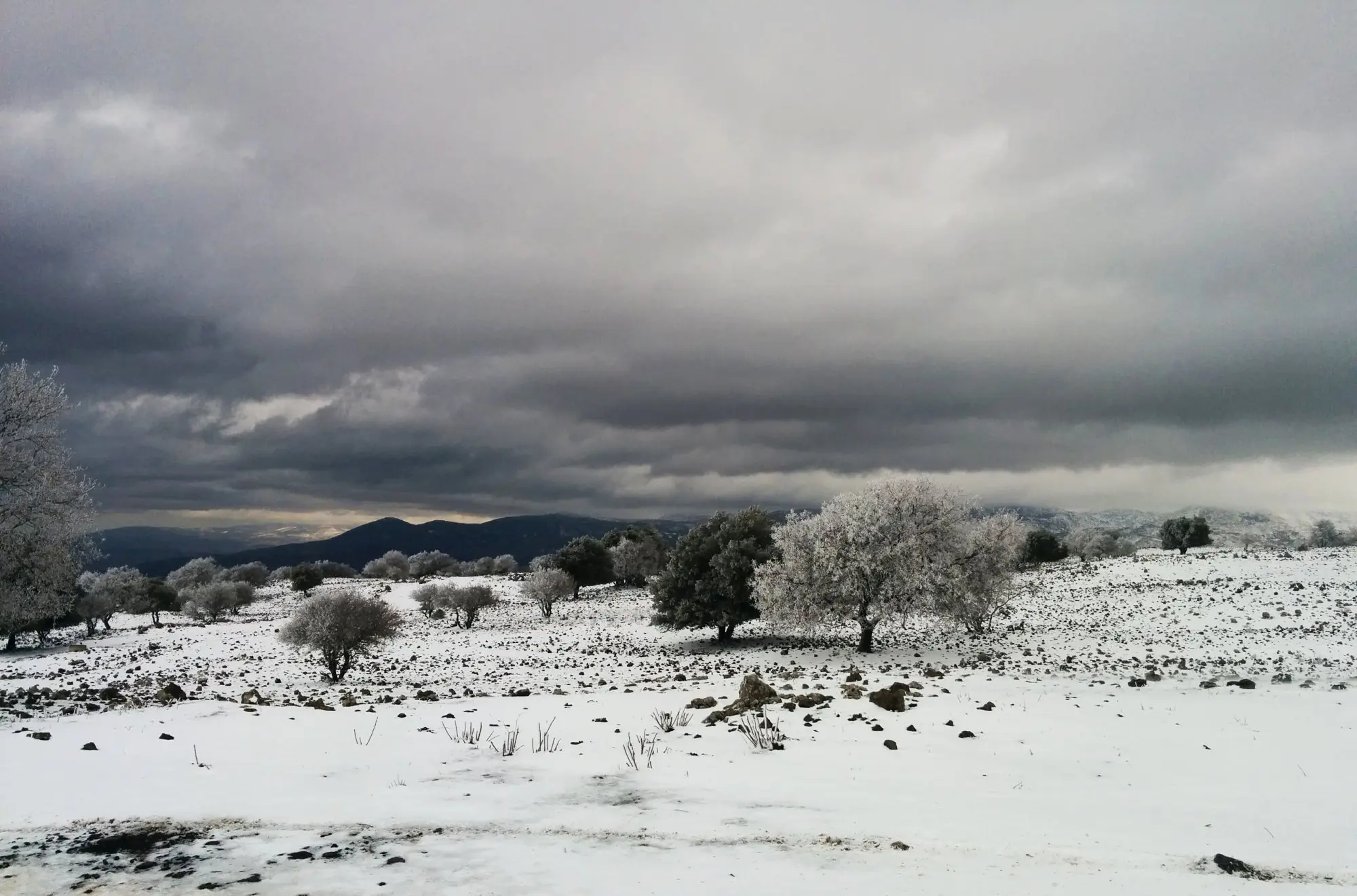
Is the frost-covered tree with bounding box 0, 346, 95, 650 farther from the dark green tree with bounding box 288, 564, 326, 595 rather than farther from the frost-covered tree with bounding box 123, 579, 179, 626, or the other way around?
the dark green tree with bounding box 288, 564, 326, 595

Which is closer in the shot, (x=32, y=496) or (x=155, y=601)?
(x=32, y=496)

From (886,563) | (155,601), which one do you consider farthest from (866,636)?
(155,601)

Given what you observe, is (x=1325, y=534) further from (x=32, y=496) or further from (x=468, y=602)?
(x=32, y=496)

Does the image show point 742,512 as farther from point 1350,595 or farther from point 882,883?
point 882,883

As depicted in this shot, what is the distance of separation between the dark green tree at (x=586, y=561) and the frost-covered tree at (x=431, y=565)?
4673 centimetres

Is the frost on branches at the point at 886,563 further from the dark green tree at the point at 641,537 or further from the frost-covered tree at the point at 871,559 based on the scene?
the dark green tree at the point at 641,537

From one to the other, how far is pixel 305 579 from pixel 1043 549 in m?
91.4

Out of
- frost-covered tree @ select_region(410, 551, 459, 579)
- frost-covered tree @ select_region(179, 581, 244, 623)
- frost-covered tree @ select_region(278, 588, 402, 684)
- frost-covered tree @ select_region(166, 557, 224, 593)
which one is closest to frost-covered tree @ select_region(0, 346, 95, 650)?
frost-covered tree @ select_region(278, 588, 402, 684)

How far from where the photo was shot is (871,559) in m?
31.1

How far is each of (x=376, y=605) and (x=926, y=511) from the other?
2643 centimetres

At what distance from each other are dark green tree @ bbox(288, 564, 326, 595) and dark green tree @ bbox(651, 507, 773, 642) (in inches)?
2835

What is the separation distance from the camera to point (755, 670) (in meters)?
25.8

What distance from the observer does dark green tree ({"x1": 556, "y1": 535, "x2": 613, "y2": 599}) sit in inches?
3248

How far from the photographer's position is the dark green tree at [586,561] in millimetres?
82500
